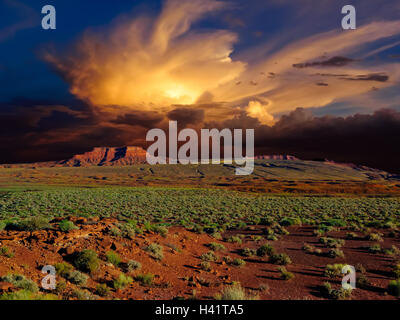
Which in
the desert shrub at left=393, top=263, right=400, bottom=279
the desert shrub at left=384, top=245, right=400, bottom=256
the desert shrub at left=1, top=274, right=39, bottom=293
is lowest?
the desert shrub at left=384, top=245, right=400, bottom=256

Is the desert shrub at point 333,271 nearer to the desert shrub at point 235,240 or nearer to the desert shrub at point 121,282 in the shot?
the desert shrub at point 235,240

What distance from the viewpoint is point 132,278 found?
10.7 meters

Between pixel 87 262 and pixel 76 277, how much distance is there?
114cm

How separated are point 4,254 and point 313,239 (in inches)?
785

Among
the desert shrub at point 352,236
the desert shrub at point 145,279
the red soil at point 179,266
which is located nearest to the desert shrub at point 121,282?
the red soil at point 179,266

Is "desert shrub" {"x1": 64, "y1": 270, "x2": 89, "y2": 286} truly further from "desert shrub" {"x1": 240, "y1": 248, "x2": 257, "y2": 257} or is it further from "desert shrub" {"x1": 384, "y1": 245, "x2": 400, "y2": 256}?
"desert shrub" {"x1": 384, "y1": 245, "x2": 400, "y2": 256}

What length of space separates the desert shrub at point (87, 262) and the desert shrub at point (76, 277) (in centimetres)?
65

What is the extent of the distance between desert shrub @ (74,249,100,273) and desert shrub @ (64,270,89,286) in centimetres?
65

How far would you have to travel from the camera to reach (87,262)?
10.4m

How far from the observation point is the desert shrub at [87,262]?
33.8 ft

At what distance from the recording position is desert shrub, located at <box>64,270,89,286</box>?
30.2ft

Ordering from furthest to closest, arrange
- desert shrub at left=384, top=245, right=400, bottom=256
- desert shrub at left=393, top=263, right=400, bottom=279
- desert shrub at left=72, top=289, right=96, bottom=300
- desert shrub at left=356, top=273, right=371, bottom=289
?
desert shrub at left=384, top=245, right=400, bottom=256 < desert shrub at left=393, top=263, right=400, bottom=279 < desert shrub at left=356, top=273, right=371, bottom=289 < desert shrub at left=72, top=289, right=96, bottom=300

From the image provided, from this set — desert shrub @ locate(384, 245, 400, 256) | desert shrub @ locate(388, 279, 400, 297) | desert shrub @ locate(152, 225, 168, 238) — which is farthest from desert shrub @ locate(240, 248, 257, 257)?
desert shrub @ locate(384, 245, 400, 256)
